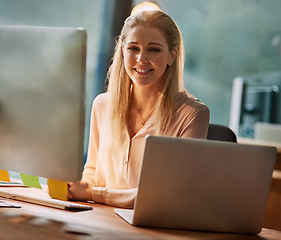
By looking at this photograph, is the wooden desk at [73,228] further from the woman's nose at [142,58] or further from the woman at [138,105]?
the woman's nose at [142,58]

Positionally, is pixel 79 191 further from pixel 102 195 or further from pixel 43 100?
pixel 43 100

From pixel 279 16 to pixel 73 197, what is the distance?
15.8 feet

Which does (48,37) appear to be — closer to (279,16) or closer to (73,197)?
(73,197)

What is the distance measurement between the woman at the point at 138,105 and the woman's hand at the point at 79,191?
22cm

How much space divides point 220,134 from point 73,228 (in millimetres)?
966

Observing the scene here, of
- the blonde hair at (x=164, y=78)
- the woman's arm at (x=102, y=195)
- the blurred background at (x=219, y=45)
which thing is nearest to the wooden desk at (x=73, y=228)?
the woman's arm at (x=102, y=195)

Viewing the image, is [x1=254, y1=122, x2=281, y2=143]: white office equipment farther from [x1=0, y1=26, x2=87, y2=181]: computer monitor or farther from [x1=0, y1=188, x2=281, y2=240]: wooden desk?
[x1=0, y1=26, x2=87, y2=181]: computer monitor

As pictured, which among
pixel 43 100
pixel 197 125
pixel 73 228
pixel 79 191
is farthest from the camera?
pixel 197 125

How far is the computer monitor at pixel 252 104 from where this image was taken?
393 cm

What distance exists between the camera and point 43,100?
1.11 meters

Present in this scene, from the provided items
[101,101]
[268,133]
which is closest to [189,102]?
[101,101]

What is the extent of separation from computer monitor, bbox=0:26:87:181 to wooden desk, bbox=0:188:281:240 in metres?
0.11

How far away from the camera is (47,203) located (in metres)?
1.22

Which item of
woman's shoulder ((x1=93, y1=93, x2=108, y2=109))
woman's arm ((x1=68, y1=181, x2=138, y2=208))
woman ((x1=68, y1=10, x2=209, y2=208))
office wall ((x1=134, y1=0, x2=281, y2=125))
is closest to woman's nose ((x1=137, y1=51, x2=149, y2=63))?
woman ((x1=68, y1=10, x2=209, y2=208))
